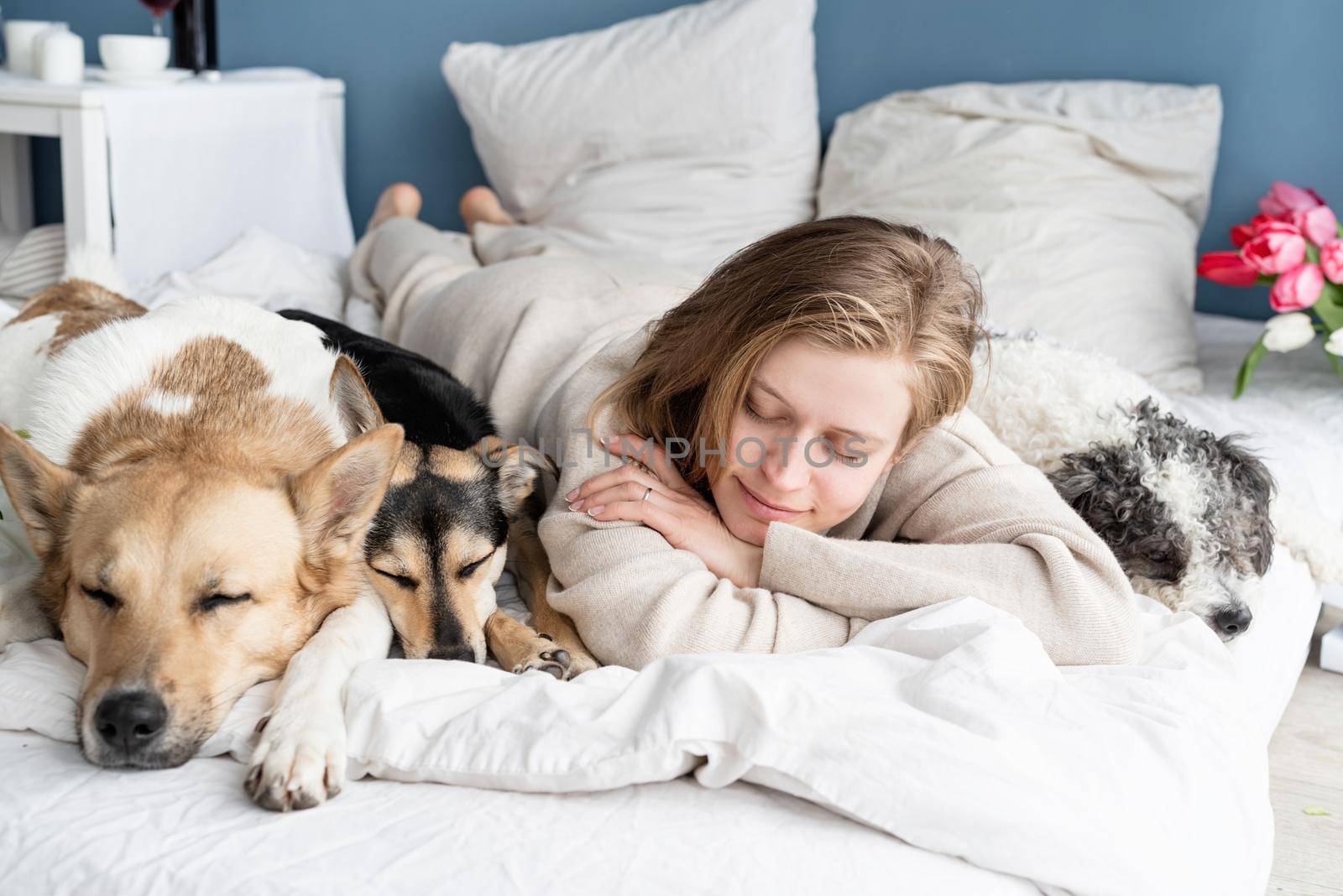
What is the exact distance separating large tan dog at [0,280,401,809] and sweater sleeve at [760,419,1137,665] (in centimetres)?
60

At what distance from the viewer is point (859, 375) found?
1619 mm

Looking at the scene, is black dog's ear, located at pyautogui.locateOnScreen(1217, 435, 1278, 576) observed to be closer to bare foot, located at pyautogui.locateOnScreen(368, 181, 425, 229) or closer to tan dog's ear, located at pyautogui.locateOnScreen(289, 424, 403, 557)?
tan dog's ear, located at pyautogui.locateOnScreen(289, 424, 403, 557)

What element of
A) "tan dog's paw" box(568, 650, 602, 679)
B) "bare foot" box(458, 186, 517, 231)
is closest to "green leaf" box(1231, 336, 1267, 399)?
"tan dog's paw" box(568, 650, 602, 679)

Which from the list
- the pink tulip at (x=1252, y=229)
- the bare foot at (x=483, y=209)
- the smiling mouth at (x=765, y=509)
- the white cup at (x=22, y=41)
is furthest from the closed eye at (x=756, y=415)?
the white cup at (x=22, y=41)

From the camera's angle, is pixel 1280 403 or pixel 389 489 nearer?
pixel 389 489

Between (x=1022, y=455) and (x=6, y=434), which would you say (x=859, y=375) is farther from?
(x=6, y=434)

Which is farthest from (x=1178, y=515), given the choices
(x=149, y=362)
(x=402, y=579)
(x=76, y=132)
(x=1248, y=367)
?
(x=76, y=132)

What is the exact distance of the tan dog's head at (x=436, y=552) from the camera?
1556mm

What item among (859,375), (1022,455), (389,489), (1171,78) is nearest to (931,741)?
(859,375)

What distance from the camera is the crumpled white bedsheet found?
1.13 m

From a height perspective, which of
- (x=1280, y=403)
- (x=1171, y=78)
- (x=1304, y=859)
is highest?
(x=1171, y=78)

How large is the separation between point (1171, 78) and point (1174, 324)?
34.8 inches

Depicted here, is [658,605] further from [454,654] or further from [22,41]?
[22,41]

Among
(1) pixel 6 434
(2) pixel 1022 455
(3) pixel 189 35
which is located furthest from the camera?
(3) pixel 189 35
